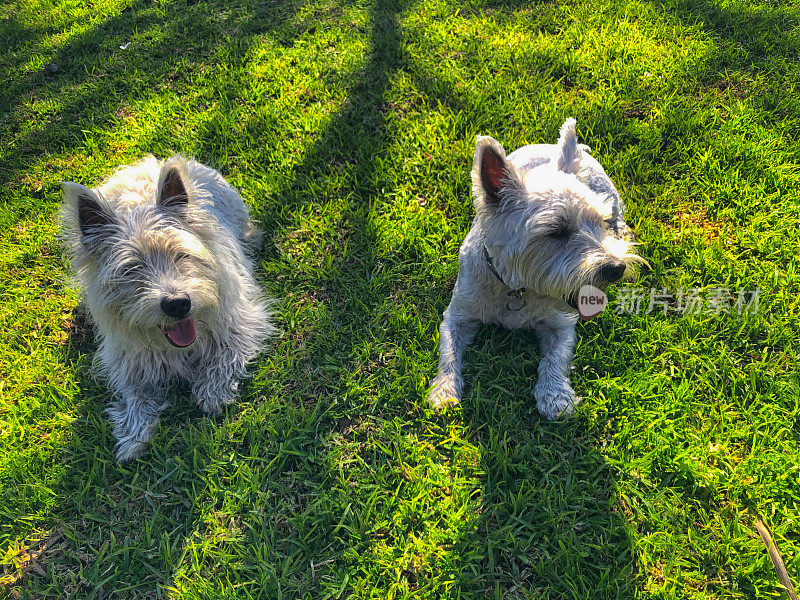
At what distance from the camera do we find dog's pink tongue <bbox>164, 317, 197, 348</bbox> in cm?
302

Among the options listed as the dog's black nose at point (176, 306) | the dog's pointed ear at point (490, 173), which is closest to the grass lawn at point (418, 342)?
the dog's black nose at point (176, 306)

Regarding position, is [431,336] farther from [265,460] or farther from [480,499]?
[265,460]

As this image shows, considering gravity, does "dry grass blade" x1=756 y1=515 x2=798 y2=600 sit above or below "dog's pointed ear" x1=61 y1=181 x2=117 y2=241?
below

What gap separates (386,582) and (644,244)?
3.21 metres

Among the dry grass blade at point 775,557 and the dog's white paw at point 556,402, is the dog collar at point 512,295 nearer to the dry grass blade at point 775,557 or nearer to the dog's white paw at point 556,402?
the dog's white paw at point 556,402

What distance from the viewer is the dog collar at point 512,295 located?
3.01 metres

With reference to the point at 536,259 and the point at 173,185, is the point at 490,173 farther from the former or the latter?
the point at 173,185

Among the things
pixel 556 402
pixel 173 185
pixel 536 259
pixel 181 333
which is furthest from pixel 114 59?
pixel 556 402

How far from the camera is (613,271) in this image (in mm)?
2566

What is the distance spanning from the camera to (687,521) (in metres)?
2.71

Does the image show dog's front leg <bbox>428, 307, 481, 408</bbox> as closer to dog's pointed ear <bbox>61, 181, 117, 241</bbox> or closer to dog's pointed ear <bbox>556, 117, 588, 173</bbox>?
dog's pointed ear <bbox>556, 117, 588, 173</bbox>

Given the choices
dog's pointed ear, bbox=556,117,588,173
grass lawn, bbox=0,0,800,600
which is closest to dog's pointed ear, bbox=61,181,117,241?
grass lawn, bbox=0,0,800,600

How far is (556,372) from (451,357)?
714 mm

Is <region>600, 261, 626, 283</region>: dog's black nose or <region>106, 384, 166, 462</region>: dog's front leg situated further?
<region>106, 384, 166, 462</region>: dog's front leg
